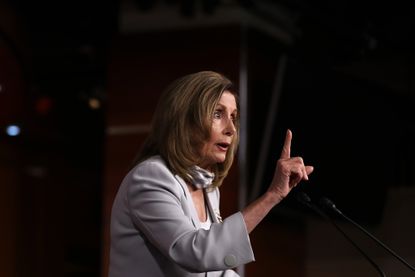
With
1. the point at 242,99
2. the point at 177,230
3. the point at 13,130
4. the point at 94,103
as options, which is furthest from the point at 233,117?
the point at 94,103

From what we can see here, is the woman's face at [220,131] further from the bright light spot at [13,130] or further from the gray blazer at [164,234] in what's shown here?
the bright light spot at [13,130]

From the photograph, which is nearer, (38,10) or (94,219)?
(38,10)

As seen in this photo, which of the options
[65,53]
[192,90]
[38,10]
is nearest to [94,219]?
[65,53]

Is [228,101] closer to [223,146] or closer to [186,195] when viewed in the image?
Answer: [223,146]

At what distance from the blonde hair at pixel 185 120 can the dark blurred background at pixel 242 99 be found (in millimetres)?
1469

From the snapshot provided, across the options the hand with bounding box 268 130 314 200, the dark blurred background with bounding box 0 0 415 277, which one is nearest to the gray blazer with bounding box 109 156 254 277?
the hand with bounding box 268 130 314 200

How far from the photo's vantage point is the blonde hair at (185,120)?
6.55ft

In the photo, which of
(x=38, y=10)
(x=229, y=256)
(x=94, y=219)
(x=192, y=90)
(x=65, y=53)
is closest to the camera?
(x=229, y=256)

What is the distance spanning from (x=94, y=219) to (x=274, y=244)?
2323 millimetres

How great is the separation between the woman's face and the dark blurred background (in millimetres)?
1425

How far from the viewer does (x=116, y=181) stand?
544cm

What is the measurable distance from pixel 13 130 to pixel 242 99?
1599 mm

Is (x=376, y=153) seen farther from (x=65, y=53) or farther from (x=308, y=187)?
(x=65, y=53)

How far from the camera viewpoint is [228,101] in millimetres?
2039
